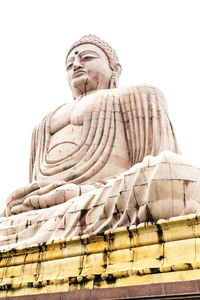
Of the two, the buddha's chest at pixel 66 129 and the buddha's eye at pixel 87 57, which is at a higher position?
the buddha's eye at pixel 87 57

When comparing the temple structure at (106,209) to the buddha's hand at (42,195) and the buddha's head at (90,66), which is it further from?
the buddha's head at (90,66)

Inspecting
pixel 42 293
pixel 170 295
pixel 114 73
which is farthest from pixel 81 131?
pixel 170 295

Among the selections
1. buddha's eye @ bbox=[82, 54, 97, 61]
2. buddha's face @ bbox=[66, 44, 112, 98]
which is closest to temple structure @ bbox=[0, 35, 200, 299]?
buddha's face @ bbox=[66, 44, 112, 98]

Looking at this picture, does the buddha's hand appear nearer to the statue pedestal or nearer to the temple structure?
the temple structure

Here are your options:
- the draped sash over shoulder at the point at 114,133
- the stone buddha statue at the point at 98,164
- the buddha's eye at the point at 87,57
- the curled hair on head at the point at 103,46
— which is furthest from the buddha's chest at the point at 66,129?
the curled hair on head at the point at 103,46

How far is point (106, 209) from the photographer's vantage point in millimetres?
4324

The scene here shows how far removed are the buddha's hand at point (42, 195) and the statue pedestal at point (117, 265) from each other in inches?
60.6

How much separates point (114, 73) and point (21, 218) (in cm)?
421

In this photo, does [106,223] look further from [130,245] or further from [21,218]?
[21,218]

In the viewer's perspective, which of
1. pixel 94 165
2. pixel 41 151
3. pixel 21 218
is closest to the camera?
pixel 21 218

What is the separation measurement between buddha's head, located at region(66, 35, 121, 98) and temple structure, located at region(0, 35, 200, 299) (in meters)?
0.51

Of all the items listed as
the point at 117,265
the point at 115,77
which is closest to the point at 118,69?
the point at 115,77

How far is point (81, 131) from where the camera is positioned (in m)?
7.64

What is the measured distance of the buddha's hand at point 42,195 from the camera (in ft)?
19.5
